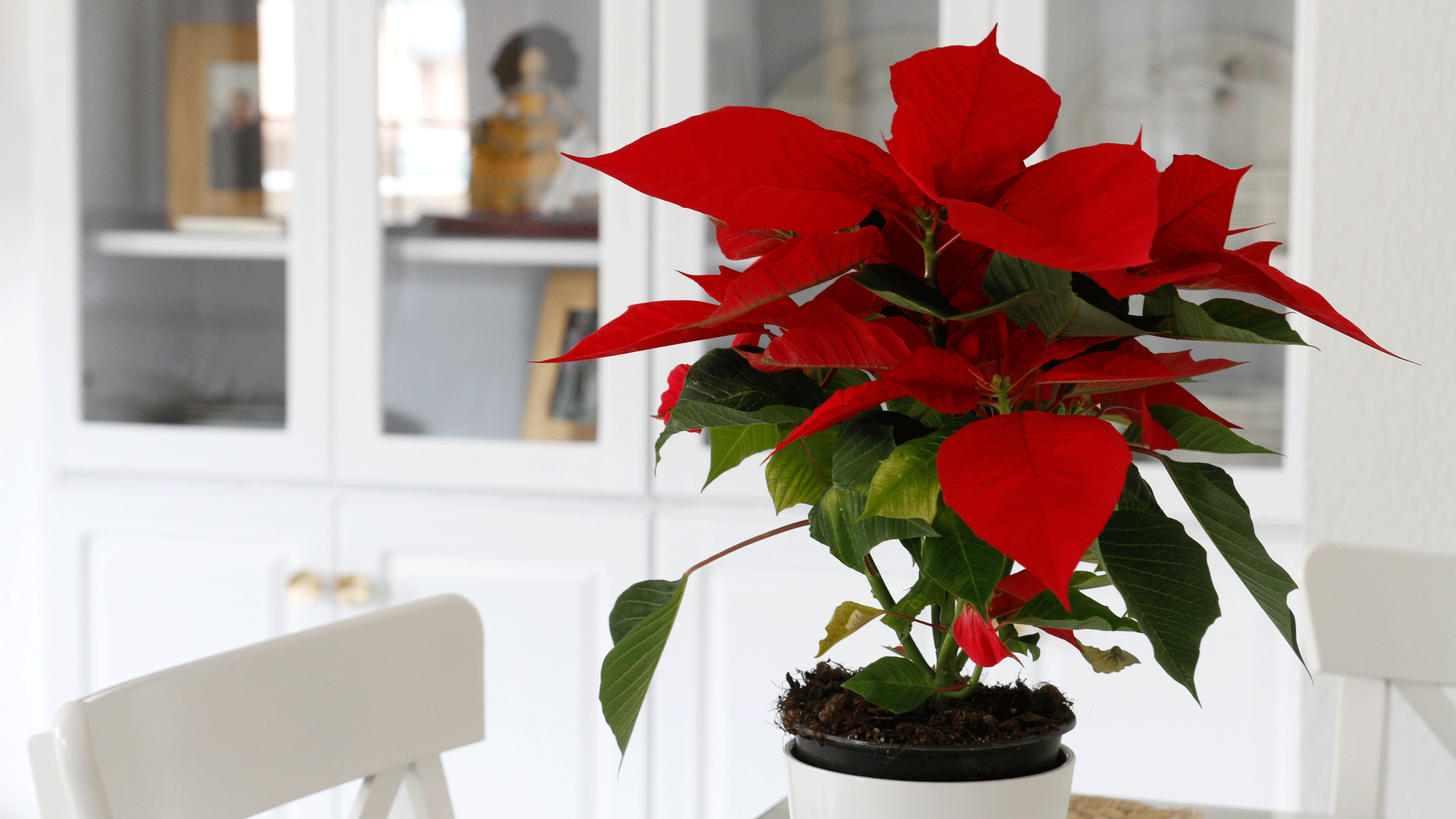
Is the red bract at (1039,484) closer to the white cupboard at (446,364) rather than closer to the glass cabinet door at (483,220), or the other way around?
the white cupboard at (446,364)

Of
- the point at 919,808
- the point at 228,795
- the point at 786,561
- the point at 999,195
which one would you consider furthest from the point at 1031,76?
the point at 786,561

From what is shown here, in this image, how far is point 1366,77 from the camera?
1.30 meters

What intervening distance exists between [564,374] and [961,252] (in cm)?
116

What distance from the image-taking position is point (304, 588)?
1.50 metres

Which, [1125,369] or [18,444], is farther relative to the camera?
[18,444]

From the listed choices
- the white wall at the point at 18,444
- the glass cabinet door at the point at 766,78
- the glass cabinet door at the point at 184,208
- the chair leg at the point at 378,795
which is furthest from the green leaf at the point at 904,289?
the white wall at the point at 18,444

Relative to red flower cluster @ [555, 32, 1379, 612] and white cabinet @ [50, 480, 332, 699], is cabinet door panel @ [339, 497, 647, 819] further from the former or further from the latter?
red flower cluster @ [555, 32, 1379, 612]

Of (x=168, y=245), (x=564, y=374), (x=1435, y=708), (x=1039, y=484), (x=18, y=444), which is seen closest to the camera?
(x=1039, y=484)

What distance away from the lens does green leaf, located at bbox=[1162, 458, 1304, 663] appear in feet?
1.28

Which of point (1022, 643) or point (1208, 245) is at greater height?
point (1208, 245)

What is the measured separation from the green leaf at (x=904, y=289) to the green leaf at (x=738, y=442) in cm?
10

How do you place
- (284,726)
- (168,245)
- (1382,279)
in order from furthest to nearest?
1. (168,245)
2. (1382,279)
3. (284,726)

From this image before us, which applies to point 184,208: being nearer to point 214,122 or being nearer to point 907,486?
point 214,122

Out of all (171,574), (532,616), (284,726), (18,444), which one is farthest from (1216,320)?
(18,444)
